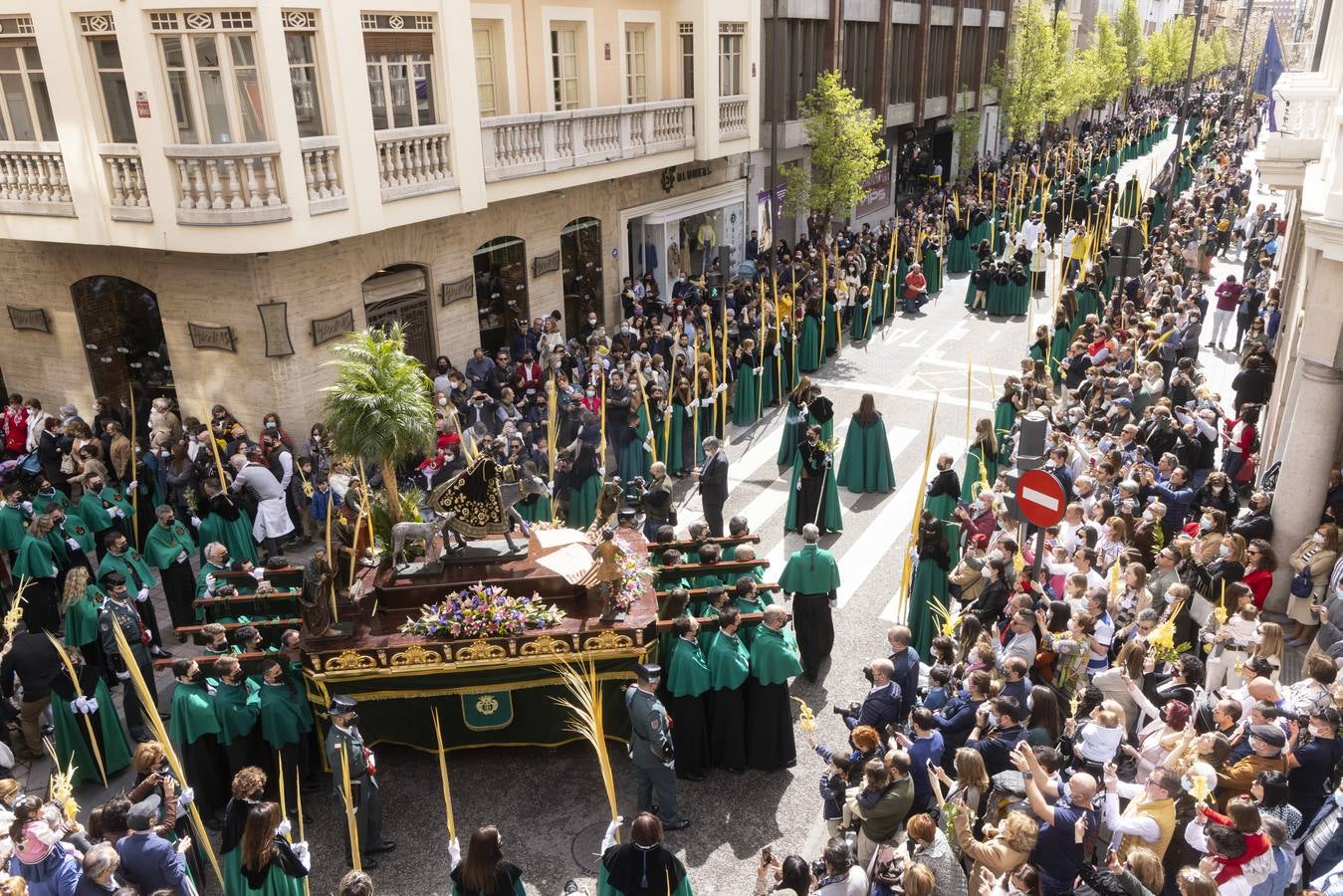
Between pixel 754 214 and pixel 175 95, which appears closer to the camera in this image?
pixel 175 95

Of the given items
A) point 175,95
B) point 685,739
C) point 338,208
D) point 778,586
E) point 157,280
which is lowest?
point 685,739

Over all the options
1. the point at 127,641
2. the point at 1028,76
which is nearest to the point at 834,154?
the point at 1028,76

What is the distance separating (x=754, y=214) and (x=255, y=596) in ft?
72.2

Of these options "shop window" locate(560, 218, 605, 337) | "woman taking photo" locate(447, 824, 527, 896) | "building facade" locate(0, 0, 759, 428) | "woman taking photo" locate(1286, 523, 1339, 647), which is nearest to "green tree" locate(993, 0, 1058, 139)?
"building facade" locate(0, 0, 759, 428)

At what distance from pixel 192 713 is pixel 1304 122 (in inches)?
544

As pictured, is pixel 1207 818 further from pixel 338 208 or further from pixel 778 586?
pixel 338 208

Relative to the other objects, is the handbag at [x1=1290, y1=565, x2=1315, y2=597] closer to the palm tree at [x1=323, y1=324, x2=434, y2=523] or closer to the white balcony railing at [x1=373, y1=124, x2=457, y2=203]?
the palm tree at [x1=323, y1=324, x2=434, y2=523]

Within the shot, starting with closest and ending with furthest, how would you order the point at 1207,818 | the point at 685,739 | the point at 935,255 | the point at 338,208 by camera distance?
1. the point at 1207,818
2. the point at 685,739
3. the point at 338,208
4. the point at 935,255

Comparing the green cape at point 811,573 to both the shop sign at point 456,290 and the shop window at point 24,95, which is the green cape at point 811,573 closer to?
the shop sign at point 456,290

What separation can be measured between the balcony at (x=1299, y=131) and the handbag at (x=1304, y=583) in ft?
15.9

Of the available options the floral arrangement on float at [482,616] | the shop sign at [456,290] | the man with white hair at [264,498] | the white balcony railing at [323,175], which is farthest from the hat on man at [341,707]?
the shop sign at [456,290]

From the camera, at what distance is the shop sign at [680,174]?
958 inches

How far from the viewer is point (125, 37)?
44.9 ft

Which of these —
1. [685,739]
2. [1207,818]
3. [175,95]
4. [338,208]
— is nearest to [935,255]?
[338,208]
